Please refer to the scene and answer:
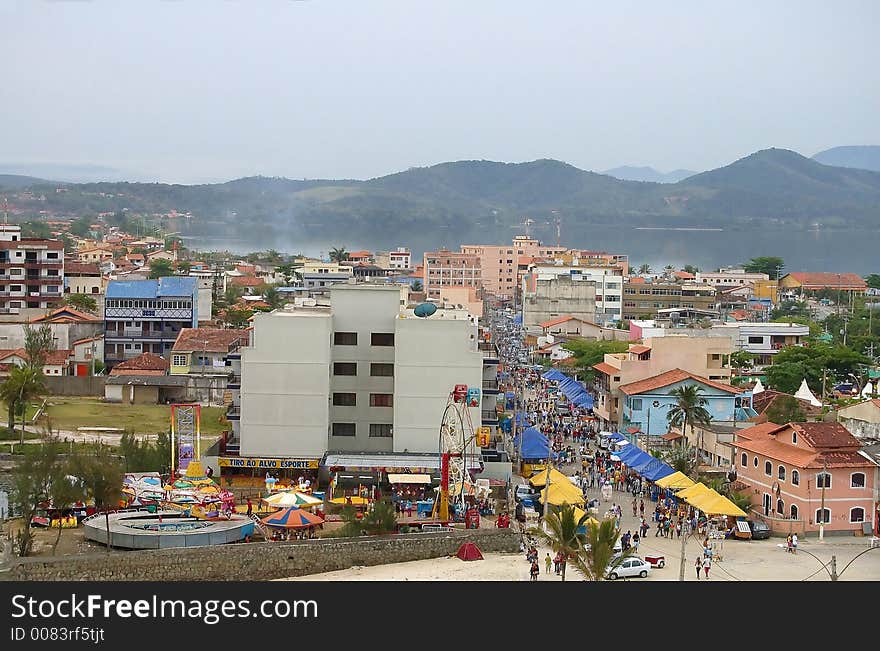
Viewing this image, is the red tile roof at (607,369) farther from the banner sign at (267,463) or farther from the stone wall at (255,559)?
the stone wall at (255,559)

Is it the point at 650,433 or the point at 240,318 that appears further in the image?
the point at 240,318

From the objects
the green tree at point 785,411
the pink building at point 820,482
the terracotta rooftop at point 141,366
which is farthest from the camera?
the terracotta rooftop at point 141,366

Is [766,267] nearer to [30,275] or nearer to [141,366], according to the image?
[30,275]

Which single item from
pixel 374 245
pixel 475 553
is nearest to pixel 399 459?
pixel 475 553

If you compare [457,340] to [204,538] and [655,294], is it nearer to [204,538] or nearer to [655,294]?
[204,538]

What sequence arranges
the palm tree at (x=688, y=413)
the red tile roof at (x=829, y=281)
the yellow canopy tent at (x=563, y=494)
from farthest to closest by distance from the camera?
the red tile roof at (x=829, y=281) → the palm tree at (x=688, y=413) → the yellow canopy tent at (x=563, y=494)

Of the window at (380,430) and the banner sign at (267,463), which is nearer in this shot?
the banner sign at (267,463)

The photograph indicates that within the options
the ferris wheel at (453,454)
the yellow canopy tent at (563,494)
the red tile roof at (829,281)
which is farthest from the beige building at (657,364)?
the red tile roof at (829,281)

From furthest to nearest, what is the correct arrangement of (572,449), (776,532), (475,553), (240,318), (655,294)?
(655,294), (240,318), (572,449), (776,532), (475,553)

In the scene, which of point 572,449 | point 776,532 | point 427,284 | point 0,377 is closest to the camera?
point 776,532
